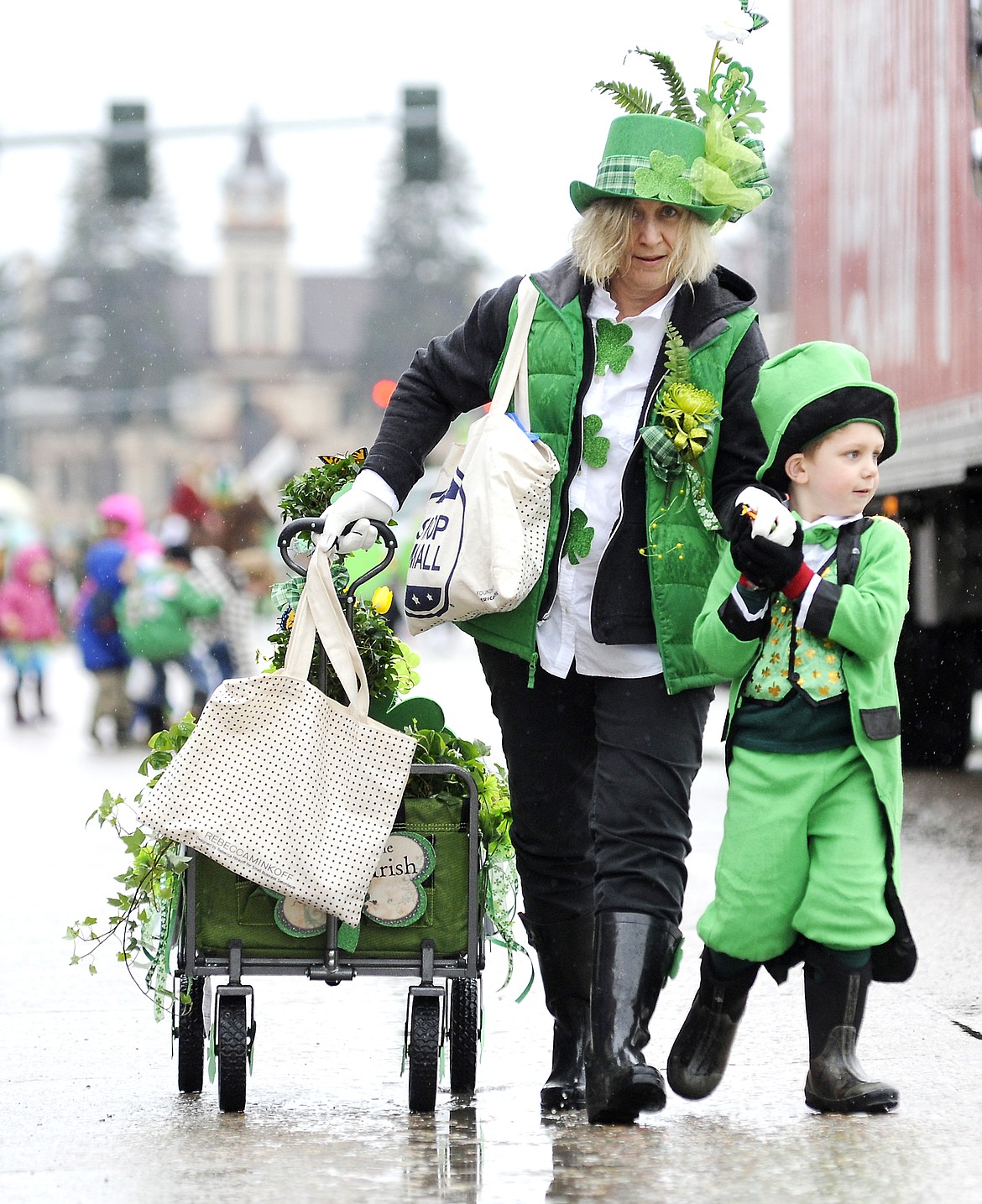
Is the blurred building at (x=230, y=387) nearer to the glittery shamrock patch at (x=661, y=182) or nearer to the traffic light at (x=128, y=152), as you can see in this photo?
the traffic light at (x=128, y=152)

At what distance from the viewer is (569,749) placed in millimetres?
4395

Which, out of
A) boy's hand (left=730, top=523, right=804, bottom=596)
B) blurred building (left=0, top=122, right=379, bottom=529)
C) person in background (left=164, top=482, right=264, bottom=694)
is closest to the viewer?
boy's hand (left=730, top=523, right=804, bottom=596)

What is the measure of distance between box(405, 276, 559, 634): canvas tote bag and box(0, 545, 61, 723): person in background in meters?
14.1

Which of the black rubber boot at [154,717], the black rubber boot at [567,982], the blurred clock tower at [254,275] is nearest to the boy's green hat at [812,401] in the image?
the black rubber boot at [567,982]

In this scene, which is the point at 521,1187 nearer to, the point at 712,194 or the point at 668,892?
the point at 668,892

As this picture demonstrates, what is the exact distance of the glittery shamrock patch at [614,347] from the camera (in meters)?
4.29

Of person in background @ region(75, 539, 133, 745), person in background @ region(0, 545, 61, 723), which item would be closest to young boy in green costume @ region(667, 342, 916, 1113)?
person in background @ region(75, 539, 133, 745)

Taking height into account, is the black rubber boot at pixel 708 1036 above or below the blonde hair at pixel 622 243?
below

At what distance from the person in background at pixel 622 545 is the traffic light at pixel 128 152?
14.5 metres

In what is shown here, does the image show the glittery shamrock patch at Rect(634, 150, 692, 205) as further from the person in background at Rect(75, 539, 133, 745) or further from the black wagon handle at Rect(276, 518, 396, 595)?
the person in background at Rect(75, 539, 133, 745)

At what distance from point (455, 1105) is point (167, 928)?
671 mm

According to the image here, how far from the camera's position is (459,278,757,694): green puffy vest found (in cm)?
421

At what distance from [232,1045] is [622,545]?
3.96ft

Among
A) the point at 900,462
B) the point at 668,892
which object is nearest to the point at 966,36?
the point at 900,462
